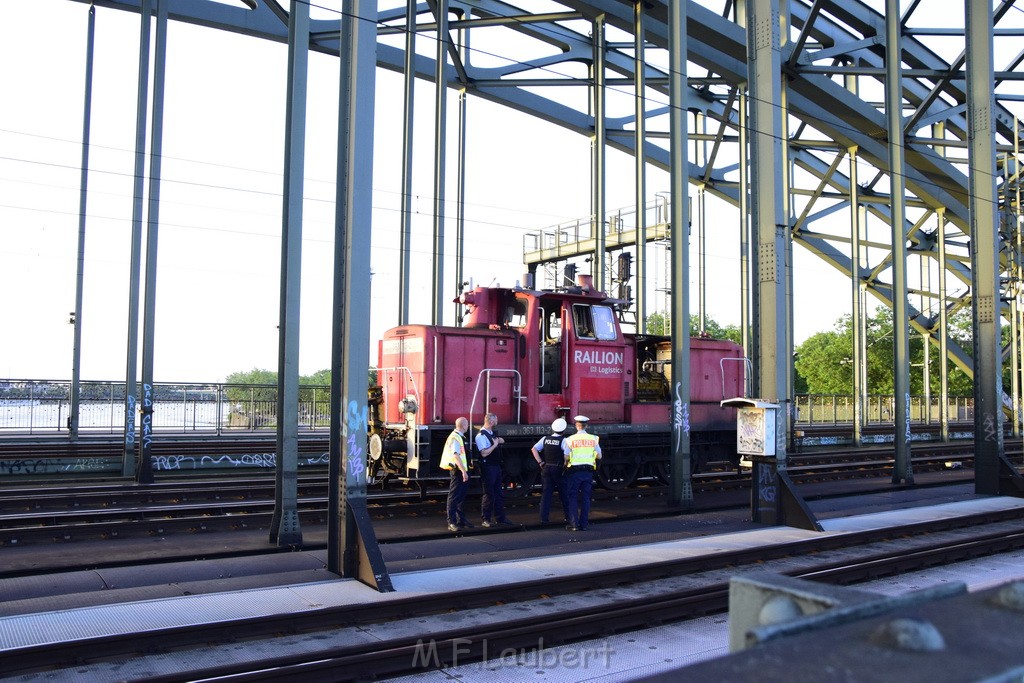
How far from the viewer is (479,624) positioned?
23.1 ft

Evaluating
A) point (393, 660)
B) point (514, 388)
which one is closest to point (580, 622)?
point (393, 660)

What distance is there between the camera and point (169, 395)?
2444 cm

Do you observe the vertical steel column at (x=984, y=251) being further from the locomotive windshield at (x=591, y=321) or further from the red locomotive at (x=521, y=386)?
the locomotive windshield at (x=591, y=321)

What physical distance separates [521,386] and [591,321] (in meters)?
1.87

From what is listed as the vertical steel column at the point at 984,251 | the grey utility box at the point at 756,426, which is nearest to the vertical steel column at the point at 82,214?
the grey utility box at the point at 756,426

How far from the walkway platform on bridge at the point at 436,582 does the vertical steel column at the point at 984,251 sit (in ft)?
8.10

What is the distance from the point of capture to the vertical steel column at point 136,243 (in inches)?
654

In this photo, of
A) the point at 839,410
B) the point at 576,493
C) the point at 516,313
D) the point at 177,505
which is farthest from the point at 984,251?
the point at 839,410

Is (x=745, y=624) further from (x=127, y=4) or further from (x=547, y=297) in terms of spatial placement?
(x=127, y=4)

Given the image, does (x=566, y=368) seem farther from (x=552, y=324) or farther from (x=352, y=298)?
(x=352, y=298)

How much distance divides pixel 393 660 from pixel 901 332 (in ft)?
50.0

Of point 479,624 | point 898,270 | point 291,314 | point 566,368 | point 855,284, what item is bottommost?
point 479,624

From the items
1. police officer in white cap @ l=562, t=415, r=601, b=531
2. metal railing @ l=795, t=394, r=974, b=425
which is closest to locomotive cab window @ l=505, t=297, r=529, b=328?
police officer in white cap @ l=562, t=415, r=601, b=531

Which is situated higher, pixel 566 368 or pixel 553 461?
pixel 566 368
